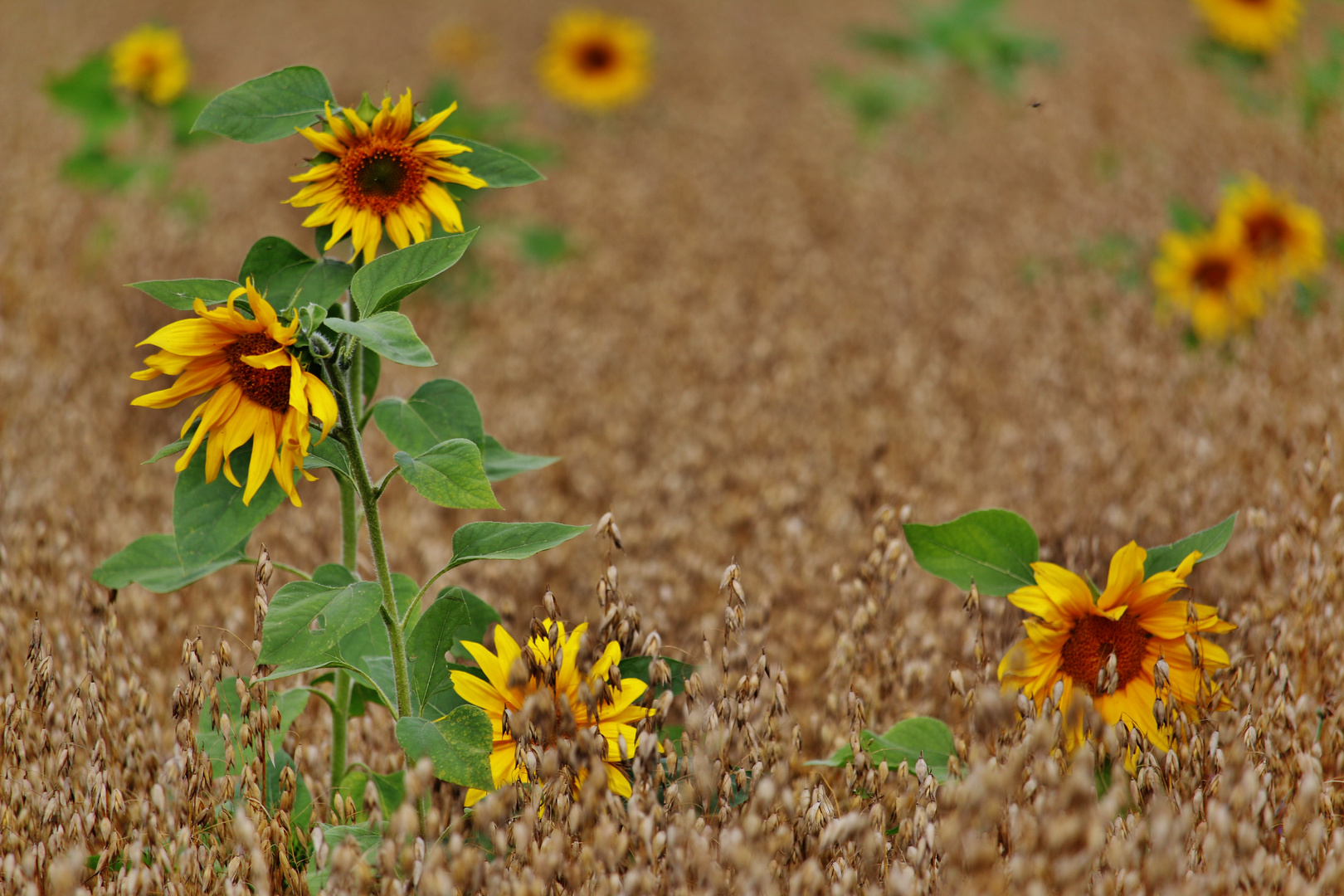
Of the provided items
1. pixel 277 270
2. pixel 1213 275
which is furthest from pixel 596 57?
pixel 277 270

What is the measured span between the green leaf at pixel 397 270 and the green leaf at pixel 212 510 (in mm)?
230

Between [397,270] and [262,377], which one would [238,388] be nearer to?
[262,377]

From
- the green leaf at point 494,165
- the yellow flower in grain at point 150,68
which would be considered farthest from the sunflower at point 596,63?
the green leaf at point 494,165

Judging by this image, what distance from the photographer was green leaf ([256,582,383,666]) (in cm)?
105

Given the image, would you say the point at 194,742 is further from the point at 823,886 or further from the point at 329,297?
the point at 823,886

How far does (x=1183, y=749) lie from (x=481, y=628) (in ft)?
3.10

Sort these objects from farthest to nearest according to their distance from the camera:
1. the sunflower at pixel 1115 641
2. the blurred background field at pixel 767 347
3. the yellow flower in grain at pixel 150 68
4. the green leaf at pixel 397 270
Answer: the yellow flower in grain at pixel 150 68 → the blurred background field at pixel 767 347 → the sunflower at pixel 1115 641 → the green leaf at pixel 397 270

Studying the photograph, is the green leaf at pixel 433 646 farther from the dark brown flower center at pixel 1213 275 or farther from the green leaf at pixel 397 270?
the dark brown flower center at pixel 1213 275

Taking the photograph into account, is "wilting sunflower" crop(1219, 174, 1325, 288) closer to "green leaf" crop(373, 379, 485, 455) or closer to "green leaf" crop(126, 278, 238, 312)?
"green leaf" crop(373, 379, 485, 455)

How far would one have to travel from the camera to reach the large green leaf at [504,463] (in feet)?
4.39

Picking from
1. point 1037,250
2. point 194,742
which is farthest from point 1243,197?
point 194,742

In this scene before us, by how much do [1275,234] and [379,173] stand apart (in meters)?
2.98

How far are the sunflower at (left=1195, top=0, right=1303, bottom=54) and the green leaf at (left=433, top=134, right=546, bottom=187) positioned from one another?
17.2 feet

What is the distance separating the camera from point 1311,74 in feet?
14.7
